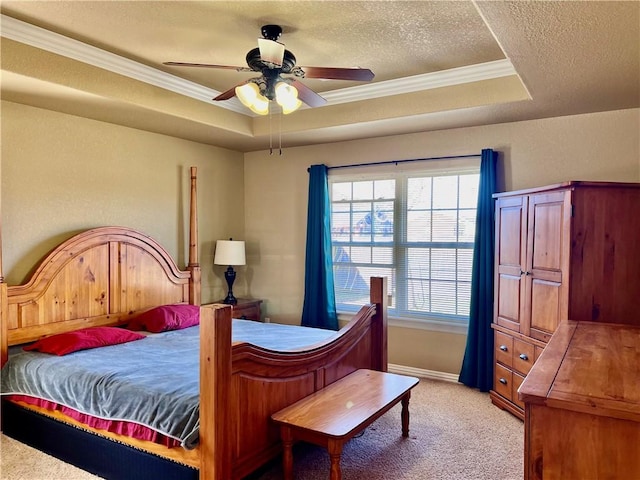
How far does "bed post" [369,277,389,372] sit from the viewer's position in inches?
146

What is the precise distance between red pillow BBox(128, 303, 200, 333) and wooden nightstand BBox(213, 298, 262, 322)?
77 cm

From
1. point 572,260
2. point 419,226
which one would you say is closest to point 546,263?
point 572,260

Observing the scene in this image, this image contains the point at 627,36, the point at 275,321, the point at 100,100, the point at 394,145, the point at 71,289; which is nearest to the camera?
the point at 627,36

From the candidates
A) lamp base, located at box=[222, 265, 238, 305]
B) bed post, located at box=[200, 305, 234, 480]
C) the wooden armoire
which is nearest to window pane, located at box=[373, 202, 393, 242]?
the wooden armoire

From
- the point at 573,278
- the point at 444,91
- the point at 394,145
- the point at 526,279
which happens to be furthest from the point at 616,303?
the point at 394,145

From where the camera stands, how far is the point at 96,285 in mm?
3912

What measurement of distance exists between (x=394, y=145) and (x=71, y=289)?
3.25m

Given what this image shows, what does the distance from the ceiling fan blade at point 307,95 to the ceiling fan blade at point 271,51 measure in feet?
0.85

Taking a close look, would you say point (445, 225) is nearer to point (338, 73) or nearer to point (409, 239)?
point (409, 239)

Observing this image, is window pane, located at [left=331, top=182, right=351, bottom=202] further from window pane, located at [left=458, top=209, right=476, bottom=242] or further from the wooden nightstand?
the wooden nightstand

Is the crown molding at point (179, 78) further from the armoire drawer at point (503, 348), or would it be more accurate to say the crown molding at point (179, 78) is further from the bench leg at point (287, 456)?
the bench leg at point (287, 456)

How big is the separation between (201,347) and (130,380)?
670mm

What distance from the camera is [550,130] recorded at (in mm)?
3936

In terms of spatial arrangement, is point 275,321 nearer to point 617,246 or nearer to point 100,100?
point 100,100
